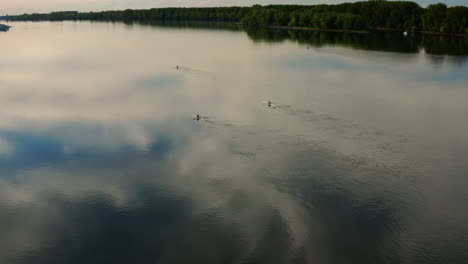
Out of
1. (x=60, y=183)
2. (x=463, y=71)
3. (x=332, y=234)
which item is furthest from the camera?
(x=463, y=71)

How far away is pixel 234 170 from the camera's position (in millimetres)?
24328

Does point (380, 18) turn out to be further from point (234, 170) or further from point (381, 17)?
point (234, 170)

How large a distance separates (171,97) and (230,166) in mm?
19162

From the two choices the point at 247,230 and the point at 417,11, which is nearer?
the point at 247,230

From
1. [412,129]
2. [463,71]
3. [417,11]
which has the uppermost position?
[417,11]

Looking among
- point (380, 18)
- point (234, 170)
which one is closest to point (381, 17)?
point (380, 18)

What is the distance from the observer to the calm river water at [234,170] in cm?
1728

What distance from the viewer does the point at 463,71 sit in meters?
56.1

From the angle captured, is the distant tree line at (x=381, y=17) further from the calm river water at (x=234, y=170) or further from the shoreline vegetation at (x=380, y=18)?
the calm river water at (x=234, y=170)

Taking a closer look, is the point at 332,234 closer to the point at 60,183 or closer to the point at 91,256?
the point at 91,256

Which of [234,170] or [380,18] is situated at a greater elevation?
[380,18]

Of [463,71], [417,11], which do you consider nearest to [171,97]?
[463,71]

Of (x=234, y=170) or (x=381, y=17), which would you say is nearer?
(x=234, y=170)

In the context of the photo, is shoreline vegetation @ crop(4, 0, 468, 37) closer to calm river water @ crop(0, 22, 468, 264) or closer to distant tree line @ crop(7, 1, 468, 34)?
distant tree line @ crop(7, 1, 468, 34)
